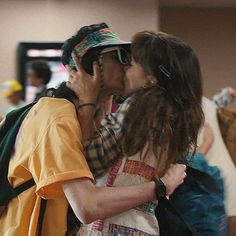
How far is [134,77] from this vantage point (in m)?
1.39

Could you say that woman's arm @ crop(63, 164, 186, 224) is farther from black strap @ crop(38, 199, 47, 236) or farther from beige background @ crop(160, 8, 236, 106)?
beige background @ crop(160, 8, 236, 106)

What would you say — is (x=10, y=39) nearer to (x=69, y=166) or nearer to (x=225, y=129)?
(x=225, y=129)

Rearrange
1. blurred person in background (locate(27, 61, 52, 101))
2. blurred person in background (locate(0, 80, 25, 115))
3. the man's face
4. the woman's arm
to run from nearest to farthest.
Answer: the woman's arm < the man's face < blurred person in background (locate(27, 61, 52, 101)) < blurred person in background (locate(0, 80, 25, 115))

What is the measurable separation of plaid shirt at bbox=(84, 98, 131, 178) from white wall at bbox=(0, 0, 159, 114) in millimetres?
4806

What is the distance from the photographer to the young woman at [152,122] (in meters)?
1.30

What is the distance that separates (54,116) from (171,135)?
0.28 m

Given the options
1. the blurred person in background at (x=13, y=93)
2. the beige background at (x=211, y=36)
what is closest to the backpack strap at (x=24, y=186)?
the blurred person in background at (x=13, y=93)

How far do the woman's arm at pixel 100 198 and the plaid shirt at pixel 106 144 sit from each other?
0.09 meters

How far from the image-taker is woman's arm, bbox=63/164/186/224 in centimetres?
123

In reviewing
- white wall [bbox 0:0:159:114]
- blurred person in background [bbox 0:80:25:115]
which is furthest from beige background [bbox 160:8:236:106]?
blurred person in background [bbox 0:80:25:115]

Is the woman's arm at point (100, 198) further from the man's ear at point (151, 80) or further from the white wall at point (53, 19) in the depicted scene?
the white wall at point (53, 19)

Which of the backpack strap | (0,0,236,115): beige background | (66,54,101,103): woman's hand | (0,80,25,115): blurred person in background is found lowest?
(0,80,25,115): blurred person in background

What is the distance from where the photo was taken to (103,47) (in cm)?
144

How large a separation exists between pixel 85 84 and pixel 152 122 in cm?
24
